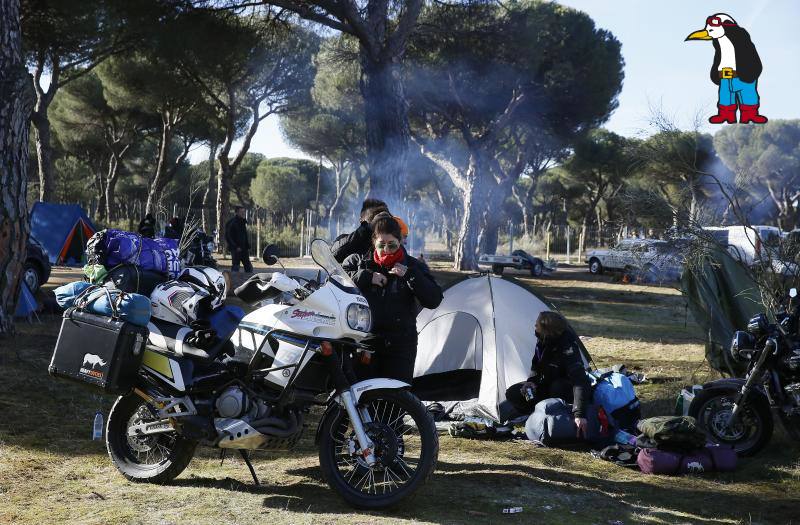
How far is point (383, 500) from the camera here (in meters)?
4.09

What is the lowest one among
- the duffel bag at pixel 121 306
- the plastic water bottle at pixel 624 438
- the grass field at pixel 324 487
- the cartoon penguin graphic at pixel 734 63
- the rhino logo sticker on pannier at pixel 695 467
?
the grass field at pixel 324 487

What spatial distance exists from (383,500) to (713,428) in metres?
A: 2.82

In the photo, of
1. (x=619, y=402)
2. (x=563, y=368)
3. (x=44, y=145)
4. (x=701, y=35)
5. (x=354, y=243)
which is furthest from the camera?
(x=44, y=145)

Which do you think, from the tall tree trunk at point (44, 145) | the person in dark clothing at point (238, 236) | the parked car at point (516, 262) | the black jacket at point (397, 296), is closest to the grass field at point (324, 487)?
the black jacket at point (397, 296)

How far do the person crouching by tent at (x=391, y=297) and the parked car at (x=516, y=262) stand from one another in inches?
833

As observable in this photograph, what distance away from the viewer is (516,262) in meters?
26.0

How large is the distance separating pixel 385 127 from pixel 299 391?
9.62 m

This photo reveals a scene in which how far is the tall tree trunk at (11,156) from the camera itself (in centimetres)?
878

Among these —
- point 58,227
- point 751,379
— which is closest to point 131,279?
point 751,379

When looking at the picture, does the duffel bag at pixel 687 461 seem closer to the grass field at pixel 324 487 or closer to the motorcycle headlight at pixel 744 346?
the grass field at pixel 324 487

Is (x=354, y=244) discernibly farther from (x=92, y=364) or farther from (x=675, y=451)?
(x=675, y=451)

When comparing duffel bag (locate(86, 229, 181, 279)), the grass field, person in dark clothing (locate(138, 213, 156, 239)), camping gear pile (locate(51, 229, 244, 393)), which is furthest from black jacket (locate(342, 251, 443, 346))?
person in dark clothing (locate(138, 213, 156, 239))

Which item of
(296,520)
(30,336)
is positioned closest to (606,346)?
(30,336)

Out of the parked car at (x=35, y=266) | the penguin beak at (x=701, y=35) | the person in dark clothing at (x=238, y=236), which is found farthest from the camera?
the person in dark clothing at (x=238, y=236)
